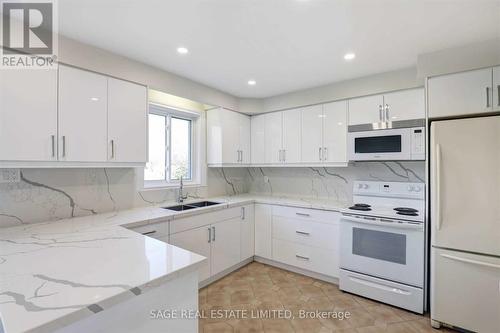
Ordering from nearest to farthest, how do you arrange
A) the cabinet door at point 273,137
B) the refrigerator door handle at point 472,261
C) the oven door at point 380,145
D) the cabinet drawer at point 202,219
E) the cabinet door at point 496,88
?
the refrigerator door handle at point 472,261, the cabinet door at point 496,88, the cabinet drawer at point 202,219, the oven door at point 380,145, the cabinet door at point 273,137

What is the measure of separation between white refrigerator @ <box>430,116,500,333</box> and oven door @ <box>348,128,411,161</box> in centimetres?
40

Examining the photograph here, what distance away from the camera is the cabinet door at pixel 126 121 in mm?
2115

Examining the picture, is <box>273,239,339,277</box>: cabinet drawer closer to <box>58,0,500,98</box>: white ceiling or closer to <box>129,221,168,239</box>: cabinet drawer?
<box>129,221,168,239</box>: cabinet drawer

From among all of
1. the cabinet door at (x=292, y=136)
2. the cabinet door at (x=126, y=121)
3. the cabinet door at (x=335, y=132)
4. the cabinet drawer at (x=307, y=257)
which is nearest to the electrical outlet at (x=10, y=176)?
the cabinet door at (x=126, y=121)

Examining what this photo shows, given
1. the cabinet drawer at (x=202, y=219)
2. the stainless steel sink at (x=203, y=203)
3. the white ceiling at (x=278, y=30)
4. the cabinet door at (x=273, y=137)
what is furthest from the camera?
the cabinet door at (x=273, y=137)

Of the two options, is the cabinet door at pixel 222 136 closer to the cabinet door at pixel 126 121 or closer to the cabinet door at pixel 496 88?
the cabinet door at pixel 126 121

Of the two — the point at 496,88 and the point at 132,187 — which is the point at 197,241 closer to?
the point at 132,187

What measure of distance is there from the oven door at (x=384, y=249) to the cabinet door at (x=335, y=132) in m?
0.80

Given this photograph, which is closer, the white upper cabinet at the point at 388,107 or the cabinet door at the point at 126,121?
the cabinet door at the point at 126,121

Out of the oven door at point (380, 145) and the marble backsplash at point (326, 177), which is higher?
the oven door at point (380, 145)

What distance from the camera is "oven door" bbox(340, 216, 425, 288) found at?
7.11ft

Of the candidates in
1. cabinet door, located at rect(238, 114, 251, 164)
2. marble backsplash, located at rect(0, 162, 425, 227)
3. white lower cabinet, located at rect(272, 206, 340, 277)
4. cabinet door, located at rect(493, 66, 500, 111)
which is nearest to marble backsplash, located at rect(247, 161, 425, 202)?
marble backsplash, located at rect(0, 162, 425, 227)

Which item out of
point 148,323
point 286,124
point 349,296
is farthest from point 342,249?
point 148,323

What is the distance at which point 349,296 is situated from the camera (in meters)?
2.46
